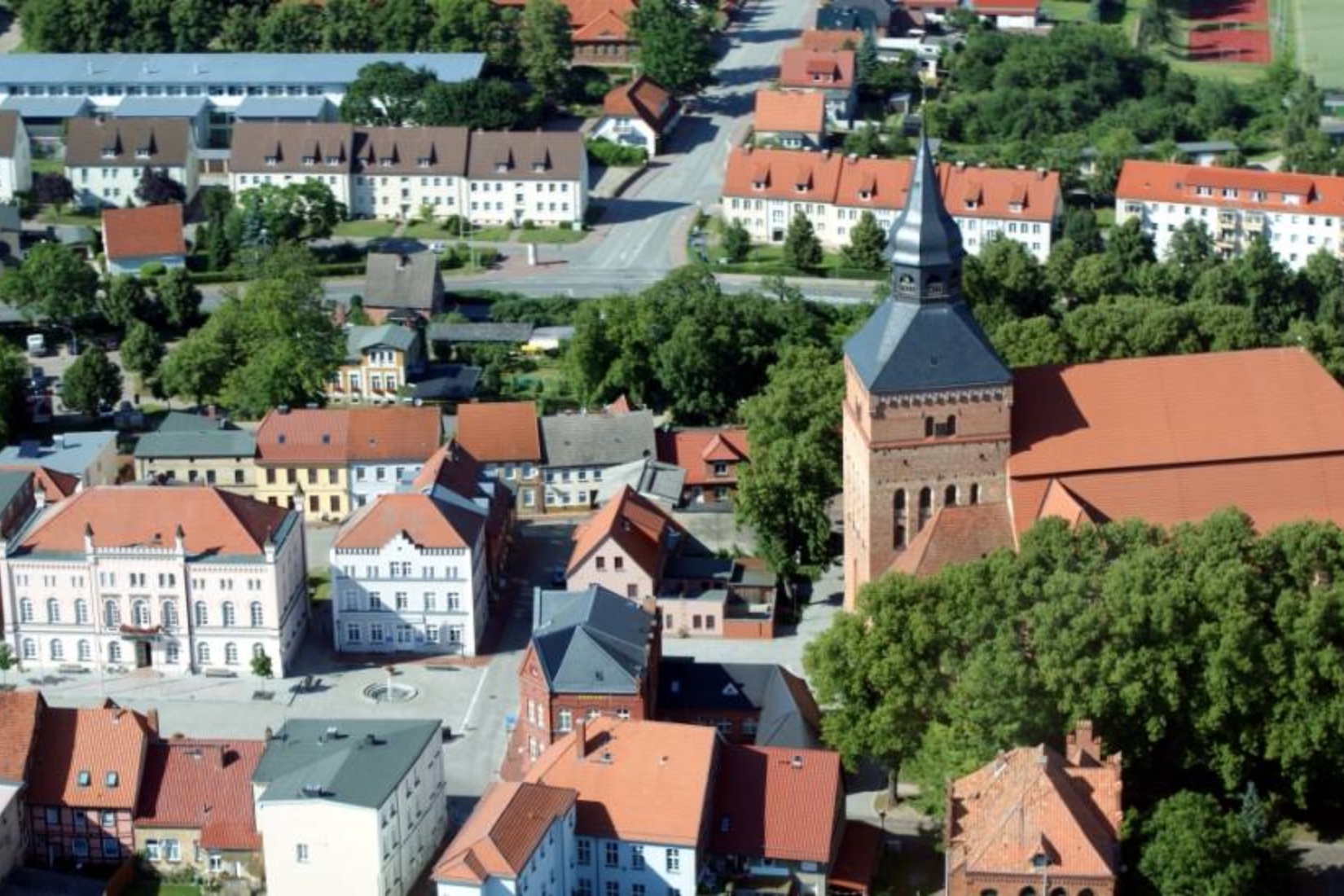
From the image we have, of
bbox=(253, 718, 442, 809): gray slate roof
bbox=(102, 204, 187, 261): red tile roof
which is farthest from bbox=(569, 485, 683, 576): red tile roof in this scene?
bbox=(102, 204, 187, 261): red tile roof

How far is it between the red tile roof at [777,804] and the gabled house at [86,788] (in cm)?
2260

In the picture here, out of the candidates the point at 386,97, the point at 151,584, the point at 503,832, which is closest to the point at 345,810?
the point at 503,832

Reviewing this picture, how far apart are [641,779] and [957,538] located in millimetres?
18928

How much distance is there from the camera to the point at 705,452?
130250mm

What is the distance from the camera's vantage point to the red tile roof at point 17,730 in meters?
93.8

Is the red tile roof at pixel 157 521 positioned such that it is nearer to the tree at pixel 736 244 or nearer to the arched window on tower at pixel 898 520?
the arched window on tower at pixel 898 520

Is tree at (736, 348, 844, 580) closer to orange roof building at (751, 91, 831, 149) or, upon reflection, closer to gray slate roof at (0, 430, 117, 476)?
gray slate roof at (0, 430, 117, 476)

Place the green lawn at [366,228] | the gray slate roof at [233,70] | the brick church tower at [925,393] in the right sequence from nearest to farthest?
the brick church tower at [925,393]
the green lawn at [366,228]
the gray slate roof at [233,70]

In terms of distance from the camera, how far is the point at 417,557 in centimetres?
11250

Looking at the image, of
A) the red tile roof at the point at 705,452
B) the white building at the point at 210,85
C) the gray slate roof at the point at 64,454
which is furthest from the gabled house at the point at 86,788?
the white building at the point at 210,85

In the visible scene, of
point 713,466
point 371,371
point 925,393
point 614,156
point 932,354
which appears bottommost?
point 371,371

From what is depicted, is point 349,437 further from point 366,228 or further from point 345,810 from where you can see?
point 366,228

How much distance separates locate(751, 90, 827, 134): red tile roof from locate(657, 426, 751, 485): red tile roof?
198 feet

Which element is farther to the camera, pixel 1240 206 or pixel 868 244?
pixel 1240 206
